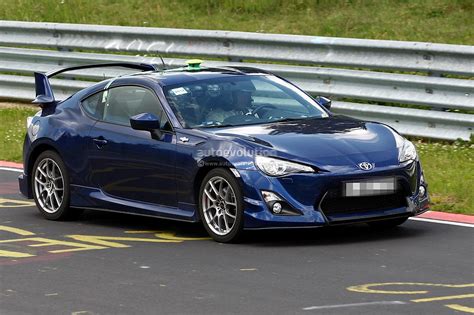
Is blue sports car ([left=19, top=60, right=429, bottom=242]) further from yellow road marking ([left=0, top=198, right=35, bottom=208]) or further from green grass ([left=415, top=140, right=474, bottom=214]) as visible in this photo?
green grass ([left=415, top=140, right=474, bottom=214])

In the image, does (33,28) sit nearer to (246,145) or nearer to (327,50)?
(327,50)

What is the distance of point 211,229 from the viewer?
1040 centimetres

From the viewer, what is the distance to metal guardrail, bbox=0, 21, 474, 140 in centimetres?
1495

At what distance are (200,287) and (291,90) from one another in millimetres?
3596

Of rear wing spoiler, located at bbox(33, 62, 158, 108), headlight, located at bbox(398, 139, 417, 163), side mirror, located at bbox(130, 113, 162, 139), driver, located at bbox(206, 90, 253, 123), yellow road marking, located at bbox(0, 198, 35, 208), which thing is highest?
rear wing spoiler, located at bbox(33, 62, 158, 108)

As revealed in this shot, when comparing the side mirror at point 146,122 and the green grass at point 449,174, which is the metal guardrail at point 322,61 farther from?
the side mirror at point 146,122

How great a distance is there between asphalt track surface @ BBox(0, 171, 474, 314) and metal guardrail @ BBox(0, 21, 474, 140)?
4.02 m

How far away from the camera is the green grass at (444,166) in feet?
39.0

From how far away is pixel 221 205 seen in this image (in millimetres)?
10273

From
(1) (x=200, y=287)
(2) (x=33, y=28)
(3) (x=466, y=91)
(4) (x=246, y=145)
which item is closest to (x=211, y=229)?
(4) (x=246, y=145)

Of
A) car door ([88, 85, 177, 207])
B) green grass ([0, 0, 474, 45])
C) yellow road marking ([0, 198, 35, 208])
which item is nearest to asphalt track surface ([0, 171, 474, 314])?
car door ([88, 85, 177, 207])

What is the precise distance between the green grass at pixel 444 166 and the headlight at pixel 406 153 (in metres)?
1.27

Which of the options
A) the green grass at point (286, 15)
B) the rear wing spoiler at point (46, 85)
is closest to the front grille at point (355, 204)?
the rear wing spoiler at point (46, 85)

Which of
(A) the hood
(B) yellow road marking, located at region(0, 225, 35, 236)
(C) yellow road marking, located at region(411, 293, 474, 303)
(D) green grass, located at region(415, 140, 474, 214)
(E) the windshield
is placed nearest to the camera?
(C) yellow road marking, located at region(411, 293, 474, 303)
